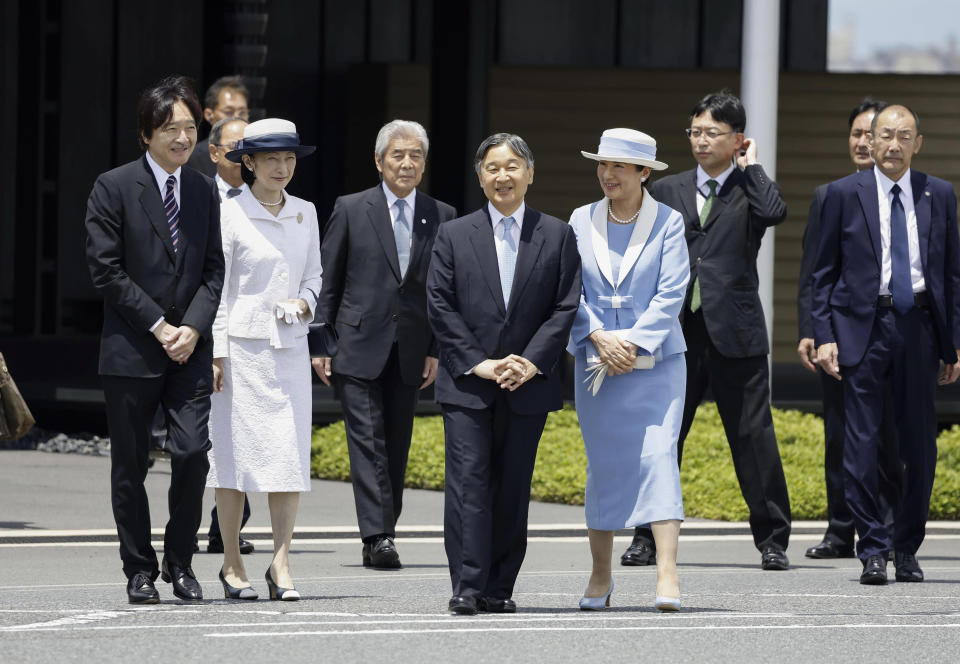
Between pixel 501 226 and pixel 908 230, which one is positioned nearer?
pixel 501 226

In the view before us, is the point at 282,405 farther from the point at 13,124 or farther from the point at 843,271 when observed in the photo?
the point at 13,124

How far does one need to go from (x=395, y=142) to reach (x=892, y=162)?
2.40 m

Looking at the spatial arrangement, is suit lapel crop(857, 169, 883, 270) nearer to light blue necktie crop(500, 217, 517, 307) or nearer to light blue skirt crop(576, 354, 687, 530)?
light blue skirt crop(576, 354, 687, 530)

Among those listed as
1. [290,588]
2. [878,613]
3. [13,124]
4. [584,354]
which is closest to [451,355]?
[584,354]

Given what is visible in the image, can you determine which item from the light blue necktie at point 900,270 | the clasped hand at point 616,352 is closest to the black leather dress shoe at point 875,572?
the light blue necktie at point 900,270

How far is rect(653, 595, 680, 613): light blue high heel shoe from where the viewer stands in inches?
288

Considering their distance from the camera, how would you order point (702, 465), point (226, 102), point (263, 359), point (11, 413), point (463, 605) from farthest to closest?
point (702, 465) → point (226, 102) → point (11, 413) → point (263, 359) → point (463, 605)

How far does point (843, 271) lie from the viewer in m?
8.94

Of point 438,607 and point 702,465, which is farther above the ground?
point 702,465

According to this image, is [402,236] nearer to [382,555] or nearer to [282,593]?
[382,555]

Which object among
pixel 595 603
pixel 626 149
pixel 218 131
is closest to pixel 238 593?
pixel 595 603

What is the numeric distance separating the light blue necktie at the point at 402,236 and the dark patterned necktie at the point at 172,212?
2.13 m

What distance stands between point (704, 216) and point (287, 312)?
2505mm

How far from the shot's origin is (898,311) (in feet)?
28.8
